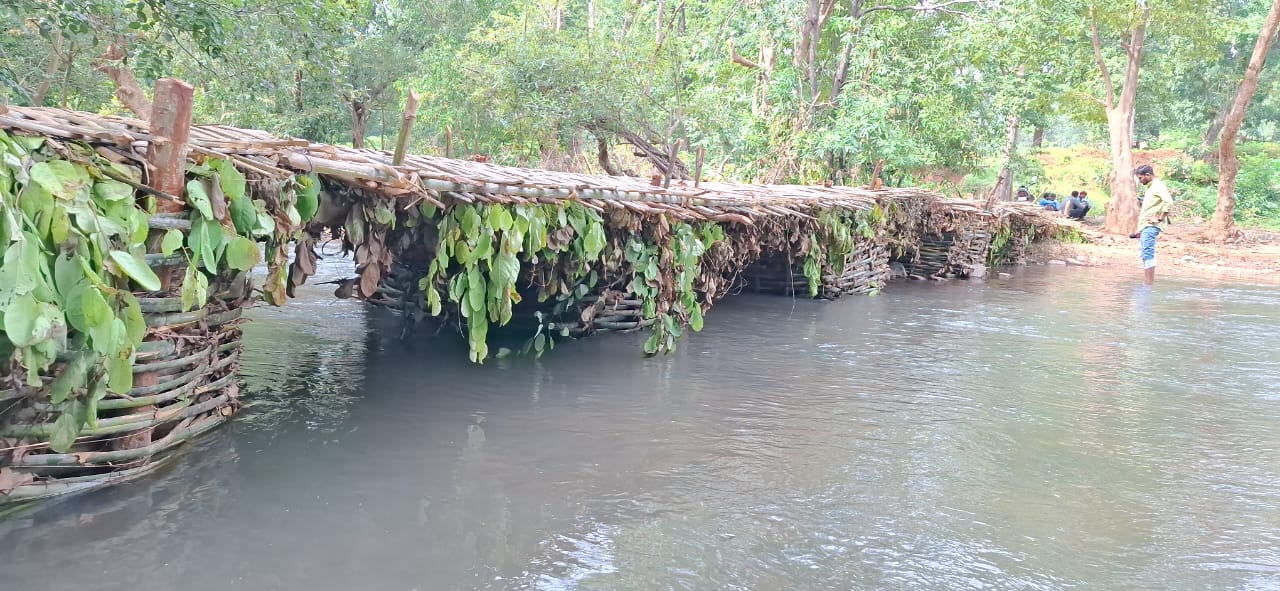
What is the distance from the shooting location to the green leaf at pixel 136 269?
2855 mm

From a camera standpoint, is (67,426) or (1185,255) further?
(1185,255)

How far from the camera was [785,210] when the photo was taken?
24.7 ft

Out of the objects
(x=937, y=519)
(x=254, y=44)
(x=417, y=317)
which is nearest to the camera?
(x=937, y=519)

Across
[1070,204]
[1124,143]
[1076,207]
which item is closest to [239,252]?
[1124,143]

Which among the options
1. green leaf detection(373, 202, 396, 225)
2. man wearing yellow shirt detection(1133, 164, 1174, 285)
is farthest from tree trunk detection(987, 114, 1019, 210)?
green leaf detection(373, 202, 396, 225)

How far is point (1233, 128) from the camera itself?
58.9 ft

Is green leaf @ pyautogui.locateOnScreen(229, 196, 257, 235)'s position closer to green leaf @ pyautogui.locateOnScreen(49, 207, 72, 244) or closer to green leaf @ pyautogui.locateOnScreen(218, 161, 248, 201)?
green leaf @ pyautogui.locateOnScreen(218, 161, 248, 201)

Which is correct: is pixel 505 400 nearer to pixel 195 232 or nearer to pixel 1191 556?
pixel 195 232

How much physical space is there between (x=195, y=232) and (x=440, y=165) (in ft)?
5.63

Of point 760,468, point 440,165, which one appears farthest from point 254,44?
point 760,468

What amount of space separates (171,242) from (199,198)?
7.8 inches

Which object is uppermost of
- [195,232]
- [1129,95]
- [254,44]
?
[1129,95]

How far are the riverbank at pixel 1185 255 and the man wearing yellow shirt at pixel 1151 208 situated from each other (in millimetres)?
3197

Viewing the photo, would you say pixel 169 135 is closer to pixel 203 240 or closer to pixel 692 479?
pixel 203 240
